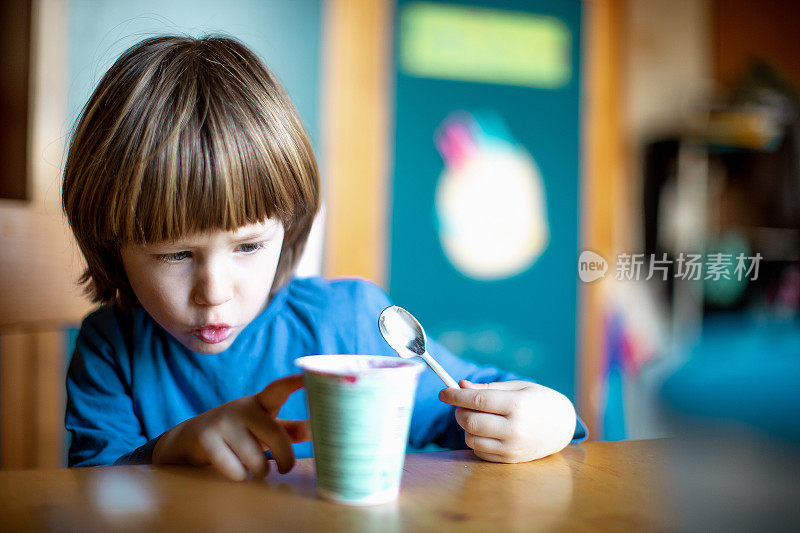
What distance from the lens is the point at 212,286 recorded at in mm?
672

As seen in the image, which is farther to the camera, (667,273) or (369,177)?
(667,273)

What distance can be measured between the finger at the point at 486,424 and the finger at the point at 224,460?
19cm

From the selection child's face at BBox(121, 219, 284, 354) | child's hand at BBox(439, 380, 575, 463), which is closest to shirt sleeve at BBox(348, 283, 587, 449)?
child's hand at BBox(439, 380, 575, 463)

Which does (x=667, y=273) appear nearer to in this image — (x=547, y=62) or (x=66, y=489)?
(x=547, y=62)

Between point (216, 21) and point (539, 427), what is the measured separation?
1.92m

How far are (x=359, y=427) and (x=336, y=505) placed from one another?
6cm

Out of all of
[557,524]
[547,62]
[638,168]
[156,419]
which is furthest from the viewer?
[638,168]

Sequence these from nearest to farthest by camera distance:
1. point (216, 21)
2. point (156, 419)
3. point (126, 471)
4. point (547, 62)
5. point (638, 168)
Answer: point (126, 471)
point (156, 419)
point (216, 21)
point (547, 62)
point (638, 168)

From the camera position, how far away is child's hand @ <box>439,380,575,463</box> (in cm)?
62

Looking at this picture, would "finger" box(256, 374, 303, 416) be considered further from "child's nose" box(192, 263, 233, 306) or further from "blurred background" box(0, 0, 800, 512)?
"blurred background" box(0, 0, 800, 512)

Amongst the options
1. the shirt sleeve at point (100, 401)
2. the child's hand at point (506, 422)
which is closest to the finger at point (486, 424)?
the child's hand at point (506, 422)

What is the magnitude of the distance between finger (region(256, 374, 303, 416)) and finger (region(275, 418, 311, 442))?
0.08 ft

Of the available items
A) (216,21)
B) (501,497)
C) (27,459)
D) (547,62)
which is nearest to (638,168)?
(547,62)

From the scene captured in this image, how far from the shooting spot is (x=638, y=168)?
3143 millimetres
